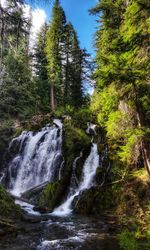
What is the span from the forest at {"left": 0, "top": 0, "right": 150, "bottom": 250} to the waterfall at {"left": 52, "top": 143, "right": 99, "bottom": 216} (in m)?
0.06

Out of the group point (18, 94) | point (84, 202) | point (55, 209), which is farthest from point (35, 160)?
point (18, 94)

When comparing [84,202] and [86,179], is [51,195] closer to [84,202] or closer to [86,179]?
[84,202]

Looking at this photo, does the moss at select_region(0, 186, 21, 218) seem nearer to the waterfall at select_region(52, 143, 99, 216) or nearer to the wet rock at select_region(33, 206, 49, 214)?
the wet rock at select_region(33, 206, 49, 214)

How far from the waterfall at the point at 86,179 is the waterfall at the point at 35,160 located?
89.6 inches

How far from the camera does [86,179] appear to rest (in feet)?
56.6

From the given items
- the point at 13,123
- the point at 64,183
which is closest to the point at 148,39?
the point at 64,183

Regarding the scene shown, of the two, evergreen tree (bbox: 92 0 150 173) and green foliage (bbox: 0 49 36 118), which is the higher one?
green foliage (bbox: 0 49 36 118)

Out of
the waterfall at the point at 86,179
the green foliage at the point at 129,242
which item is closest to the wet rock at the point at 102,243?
the green foliage at the point at 129,242

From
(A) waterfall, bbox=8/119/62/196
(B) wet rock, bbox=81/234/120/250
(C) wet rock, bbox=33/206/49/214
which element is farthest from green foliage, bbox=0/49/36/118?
(B) wet rock, bbox=81/234/120/250

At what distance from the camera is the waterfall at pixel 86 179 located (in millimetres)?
14569

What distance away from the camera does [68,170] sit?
18172 millimetres

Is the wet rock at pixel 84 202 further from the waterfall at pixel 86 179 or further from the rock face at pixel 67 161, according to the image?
the rock face at pixel 67 161

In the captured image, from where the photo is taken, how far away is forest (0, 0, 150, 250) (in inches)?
325

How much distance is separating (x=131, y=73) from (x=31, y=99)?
2340 centimetres
